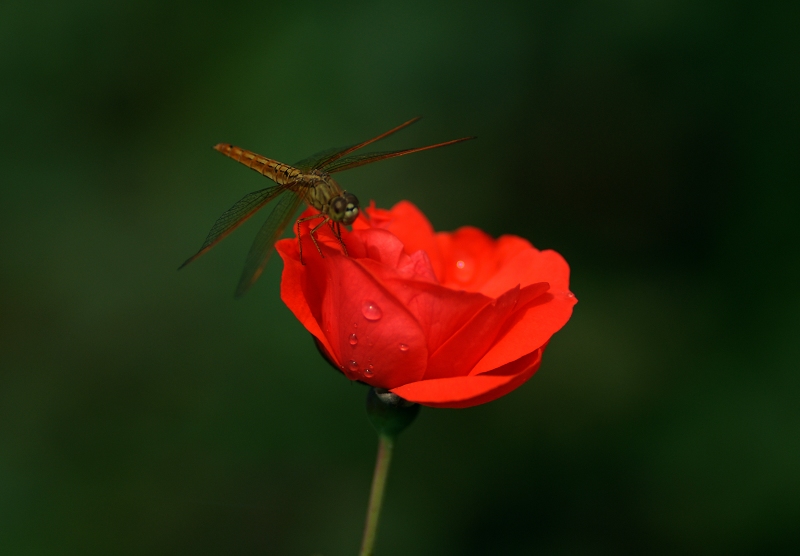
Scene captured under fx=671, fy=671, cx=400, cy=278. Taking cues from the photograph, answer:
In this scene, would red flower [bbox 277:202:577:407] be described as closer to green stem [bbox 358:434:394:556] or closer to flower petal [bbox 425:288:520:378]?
flower petal [bbox 425:288:520:378]

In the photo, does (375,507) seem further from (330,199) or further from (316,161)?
(316,161)

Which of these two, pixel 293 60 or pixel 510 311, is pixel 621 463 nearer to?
pixel 510 311

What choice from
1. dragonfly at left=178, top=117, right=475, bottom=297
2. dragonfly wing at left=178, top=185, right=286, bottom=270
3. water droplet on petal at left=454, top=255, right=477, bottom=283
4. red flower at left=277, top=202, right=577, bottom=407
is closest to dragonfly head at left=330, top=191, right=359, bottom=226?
dragonfly at left=178, top=117, right=475, bottom=297

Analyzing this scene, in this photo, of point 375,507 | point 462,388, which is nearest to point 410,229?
point 462,388

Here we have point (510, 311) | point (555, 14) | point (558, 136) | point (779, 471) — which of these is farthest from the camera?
point (558, 136)

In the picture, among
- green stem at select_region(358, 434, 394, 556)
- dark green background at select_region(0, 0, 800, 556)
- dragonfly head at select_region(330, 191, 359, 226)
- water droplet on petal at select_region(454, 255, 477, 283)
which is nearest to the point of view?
green stem at select_region(358, 434, 394, 556)

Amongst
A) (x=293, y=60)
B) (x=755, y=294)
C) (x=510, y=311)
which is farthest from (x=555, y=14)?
(x=510, y=311)

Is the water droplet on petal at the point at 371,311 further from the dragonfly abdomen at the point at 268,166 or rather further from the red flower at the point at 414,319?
the dragonfly abdomen at the point at 268,166
